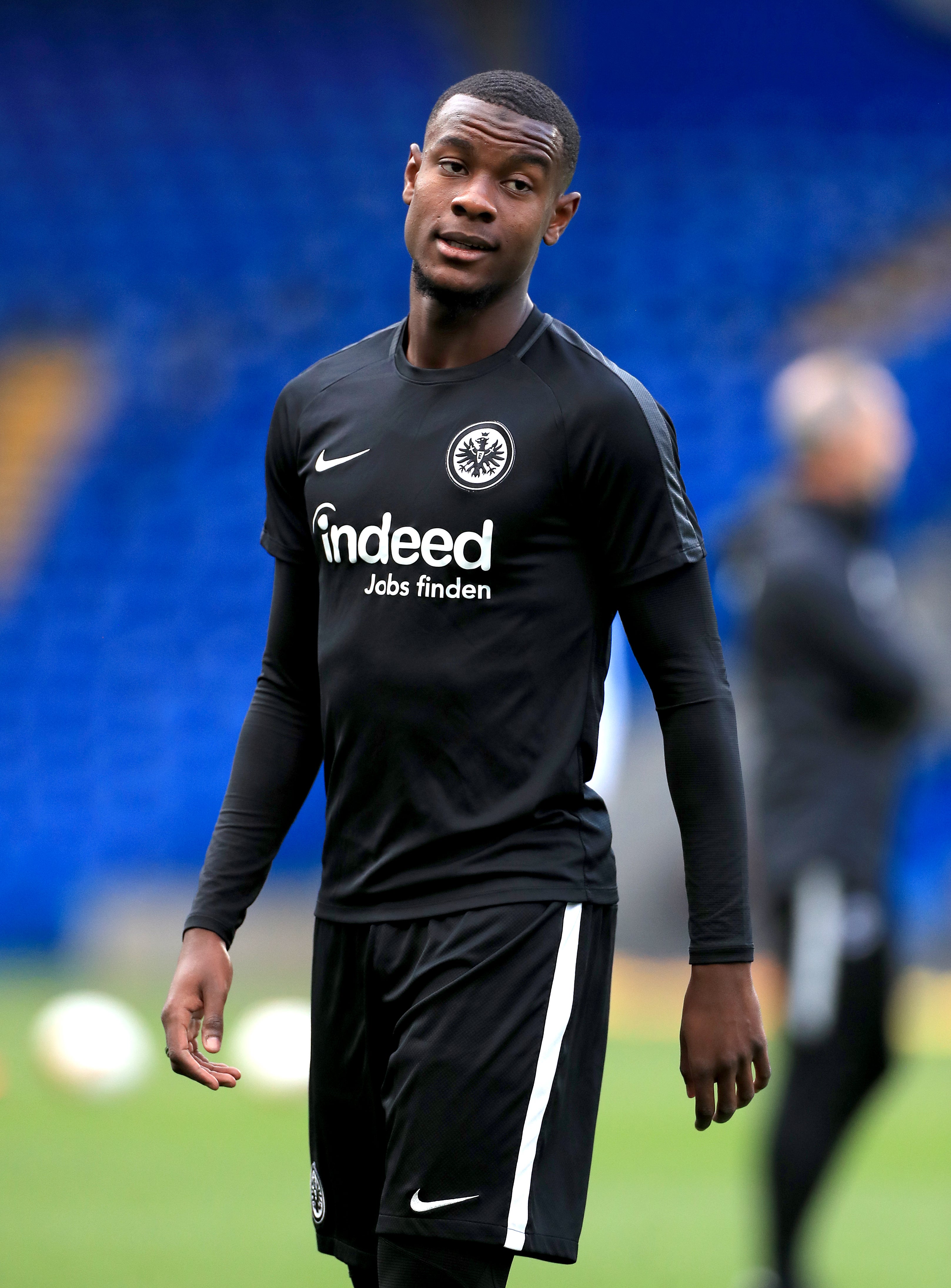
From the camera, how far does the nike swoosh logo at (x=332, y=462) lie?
2363 mm

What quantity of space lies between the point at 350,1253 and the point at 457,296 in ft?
4.01

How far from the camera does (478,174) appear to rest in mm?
2291

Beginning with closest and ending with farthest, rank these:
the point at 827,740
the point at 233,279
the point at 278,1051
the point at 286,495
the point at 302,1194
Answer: the point at 286,495
the point at 827,740
the point at 302,1194
the point at 278,1051
the point at 233,279

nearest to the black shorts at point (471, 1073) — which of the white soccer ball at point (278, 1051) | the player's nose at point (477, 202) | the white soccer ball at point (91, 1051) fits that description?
the player's nose at point (477, 202)

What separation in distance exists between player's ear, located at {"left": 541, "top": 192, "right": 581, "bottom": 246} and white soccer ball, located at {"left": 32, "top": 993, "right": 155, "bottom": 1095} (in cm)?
482

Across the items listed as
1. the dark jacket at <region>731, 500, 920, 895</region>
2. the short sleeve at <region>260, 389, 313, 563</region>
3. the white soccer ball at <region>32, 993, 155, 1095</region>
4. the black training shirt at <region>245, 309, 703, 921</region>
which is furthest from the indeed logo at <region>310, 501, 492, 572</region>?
the white soccer ball at <region>32, 993, 155, 1095</region>

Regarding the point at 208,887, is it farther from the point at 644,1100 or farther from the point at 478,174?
the point at 644,1100

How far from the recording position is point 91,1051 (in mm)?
6617

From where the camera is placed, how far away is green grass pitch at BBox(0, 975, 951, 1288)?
4293mm

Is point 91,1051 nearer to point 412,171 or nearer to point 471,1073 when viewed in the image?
point 471,1073

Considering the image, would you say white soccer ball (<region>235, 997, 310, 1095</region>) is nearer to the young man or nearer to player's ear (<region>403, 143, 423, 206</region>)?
the young man

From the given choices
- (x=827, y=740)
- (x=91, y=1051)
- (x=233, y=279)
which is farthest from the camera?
(x=233, y=279)

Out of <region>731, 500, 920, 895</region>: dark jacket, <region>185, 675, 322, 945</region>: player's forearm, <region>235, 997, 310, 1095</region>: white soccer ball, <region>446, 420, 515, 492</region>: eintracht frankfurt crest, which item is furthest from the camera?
<region>235, 997, 310, 1095</region>: white soccer ball

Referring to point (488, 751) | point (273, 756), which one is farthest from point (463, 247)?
point (273, 756)
